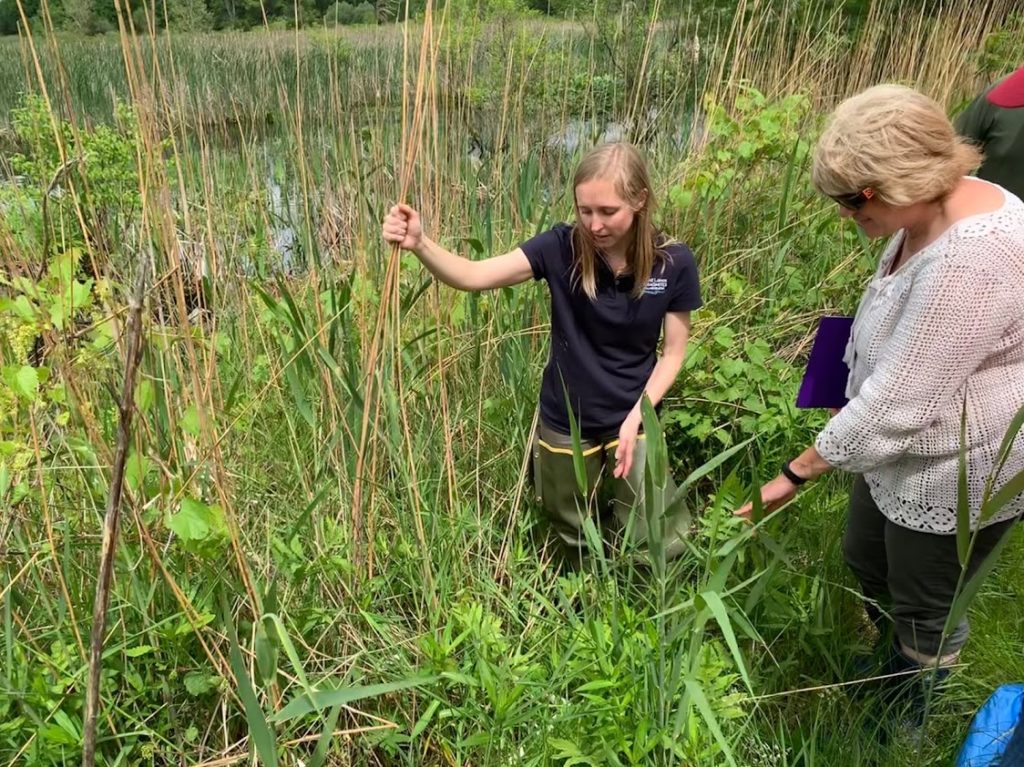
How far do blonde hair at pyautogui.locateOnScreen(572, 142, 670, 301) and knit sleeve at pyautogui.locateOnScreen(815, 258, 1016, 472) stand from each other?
1.75 ft

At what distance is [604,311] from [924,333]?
64 centimetres

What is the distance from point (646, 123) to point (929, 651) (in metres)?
2.21

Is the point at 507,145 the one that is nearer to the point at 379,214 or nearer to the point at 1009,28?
the point at 379,214

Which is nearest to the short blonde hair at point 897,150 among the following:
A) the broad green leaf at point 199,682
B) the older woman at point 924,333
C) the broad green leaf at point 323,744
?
the older woman at point 924,333

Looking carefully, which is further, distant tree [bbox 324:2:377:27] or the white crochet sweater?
distant tree [bbox 324:2:377:27]

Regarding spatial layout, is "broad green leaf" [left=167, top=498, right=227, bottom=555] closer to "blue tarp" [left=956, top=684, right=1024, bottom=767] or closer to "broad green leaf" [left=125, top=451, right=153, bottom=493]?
"broad green leaf" [left=125, top=451, right=153, bottom=493]

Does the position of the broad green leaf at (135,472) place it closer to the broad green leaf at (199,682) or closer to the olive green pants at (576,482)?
the broad green leaf at (199,682)

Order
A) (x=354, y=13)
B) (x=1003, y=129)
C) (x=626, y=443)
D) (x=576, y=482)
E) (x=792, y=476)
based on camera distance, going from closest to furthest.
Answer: (x=792, y=476) < (x=626, y=443) < (x=576, y=482) < (x=1003, y=129) < (x=354, y=13)

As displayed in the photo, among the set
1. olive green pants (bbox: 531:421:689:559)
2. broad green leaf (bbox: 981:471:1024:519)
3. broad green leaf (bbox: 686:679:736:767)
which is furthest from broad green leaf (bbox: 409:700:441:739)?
broad green leaf (bbox: 981:471:1024:519)

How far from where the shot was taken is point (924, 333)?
1.07 meters

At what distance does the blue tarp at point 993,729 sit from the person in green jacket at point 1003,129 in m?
1.21

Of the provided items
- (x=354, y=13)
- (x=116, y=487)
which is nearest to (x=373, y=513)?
(x=116, y=487)

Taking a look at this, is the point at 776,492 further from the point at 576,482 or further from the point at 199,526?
the point at 199,526

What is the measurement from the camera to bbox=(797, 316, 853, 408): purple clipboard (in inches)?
55.1
